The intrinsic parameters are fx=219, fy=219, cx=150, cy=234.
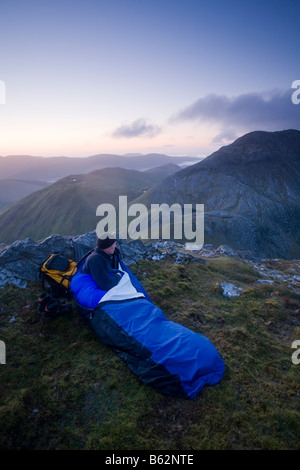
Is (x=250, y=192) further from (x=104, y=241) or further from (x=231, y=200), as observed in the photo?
(x=104, y=241)

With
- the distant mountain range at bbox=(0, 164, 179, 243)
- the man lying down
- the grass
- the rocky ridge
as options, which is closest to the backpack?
the man lying down

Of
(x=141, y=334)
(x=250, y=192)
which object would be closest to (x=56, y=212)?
(x=250, y=192)

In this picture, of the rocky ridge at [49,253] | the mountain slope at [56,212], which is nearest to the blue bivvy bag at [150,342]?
the rocky ridge at [49,253]

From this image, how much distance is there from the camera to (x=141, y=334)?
6016 millimetres

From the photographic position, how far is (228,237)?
63.8 m

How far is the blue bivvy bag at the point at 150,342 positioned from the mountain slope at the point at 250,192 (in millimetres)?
53382

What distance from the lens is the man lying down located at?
545 centimetres

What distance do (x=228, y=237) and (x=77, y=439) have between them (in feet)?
211

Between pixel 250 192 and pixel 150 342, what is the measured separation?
326ft

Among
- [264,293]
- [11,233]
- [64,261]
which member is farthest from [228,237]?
[11,233]

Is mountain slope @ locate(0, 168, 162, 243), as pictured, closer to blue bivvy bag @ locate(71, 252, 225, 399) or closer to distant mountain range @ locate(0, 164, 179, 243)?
distant mountain range @ locate(0, 164, 179, 243)

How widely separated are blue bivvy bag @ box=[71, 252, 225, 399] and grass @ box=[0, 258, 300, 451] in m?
0.29

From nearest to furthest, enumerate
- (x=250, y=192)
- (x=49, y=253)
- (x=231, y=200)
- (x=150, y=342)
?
(x=150, y=342), (x=49, y=253), (x=231, y=200), (x=250, y=192)
